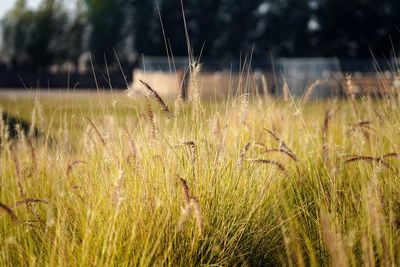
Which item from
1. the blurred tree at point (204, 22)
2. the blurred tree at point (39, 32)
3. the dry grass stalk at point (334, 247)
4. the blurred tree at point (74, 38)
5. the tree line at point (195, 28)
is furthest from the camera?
the blurred tree at point (204, 22)

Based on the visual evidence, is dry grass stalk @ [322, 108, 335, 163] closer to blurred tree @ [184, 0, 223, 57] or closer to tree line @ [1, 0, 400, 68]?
Answer: tree line @ [1, 0, 400, 68]

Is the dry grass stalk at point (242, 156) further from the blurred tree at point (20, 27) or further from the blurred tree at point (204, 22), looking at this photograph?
the blurred tree at point (204, 22)

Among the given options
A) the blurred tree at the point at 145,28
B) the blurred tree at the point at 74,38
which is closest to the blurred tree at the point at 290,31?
the blurred tree at the point at 145,28

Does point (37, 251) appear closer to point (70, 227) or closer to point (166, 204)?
point (70, 227)

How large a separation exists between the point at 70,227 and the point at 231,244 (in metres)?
0.59

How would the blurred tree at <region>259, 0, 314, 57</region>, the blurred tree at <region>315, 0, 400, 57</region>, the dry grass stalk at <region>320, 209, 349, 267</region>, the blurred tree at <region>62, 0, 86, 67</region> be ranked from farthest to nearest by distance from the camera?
the blurred tree at <region>62, 0, 86, 67</region>
the blurred tree at <region>259, 0, 314, 57</region>
the blurred tree at <region>315, 0, 400, 57</region>
the dry grass stalk at <region>320, 209, 349, 267</region>

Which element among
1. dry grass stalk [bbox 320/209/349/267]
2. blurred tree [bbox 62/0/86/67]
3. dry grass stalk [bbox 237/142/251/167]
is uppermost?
blurred tree [bbox 62/0/86/67]

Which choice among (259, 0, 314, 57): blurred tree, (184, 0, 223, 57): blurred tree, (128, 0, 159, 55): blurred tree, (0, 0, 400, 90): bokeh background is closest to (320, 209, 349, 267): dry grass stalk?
(0, 0, 400, 90): bokeh background

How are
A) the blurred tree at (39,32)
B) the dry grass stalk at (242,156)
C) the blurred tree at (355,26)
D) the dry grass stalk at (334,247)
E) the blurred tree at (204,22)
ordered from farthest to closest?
the blurred tree at (204,22) < the blurred tree at (39,32) < the blurred tree at (355,26) < the dry grass stalk at (242,156) < the dry grass stalk at (334,247)

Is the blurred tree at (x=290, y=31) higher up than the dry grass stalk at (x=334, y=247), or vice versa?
the blurred tree at (x=290, y=31)

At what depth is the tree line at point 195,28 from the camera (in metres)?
33.9

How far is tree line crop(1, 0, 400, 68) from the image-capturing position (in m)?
33.9

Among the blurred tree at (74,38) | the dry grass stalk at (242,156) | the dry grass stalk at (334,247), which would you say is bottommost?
the dry grass stalk at (334,247)

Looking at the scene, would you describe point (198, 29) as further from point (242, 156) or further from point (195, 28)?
point (242, 156)
